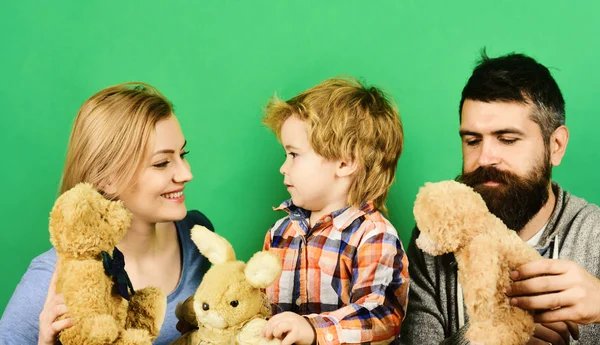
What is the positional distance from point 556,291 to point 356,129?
612 mm

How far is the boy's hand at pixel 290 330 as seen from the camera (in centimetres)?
112

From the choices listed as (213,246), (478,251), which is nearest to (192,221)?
(213,246)

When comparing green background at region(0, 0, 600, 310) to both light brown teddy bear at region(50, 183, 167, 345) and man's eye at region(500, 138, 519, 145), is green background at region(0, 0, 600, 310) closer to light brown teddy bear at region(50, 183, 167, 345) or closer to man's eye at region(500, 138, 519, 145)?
man's eye at region(500, 138, 519, 145)

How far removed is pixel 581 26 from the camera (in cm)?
181

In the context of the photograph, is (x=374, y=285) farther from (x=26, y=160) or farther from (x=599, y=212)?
(x=26, y=160)

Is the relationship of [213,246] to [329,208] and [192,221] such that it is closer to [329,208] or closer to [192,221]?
[329,208]

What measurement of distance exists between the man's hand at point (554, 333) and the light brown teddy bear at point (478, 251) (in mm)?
242

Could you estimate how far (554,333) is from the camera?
127cm

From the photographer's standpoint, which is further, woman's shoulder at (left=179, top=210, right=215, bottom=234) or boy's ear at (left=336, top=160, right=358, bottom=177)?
woman's shoulder at (left=179, top=210, right=215, bottom=234)

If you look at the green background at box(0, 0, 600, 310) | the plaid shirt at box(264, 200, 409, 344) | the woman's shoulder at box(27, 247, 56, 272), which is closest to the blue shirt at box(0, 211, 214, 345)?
the woman's shoulder at box(27, 247, 56, 272)

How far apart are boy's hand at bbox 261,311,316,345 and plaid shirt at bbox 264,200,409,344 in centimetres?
3

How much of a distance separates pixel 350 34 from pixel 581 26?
0.69 metres

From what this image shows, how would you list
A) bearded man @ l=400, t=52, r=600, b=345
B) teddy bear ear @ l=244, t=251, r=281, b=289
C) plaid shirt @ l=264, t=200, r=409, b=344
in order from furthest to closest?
bearded man @ l=400, t=52, r=600, b=345 < plaid shirt @ l=264, t=200, r=409, b=344 < teddy bear ear @ l=244, t=251, r=281, b=289

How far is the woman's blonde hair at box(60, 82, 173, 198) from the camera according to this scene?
1.37 m
